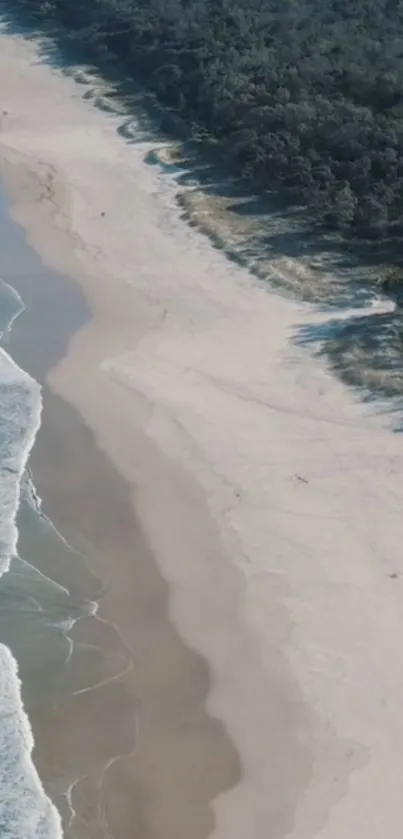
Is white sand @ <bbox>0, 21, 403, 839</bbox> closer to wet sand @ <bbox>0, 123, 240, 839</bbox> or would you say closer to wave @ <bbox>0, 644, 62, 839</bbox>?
wet sand @ <bbox>0, 123, 240, 839</bbox>

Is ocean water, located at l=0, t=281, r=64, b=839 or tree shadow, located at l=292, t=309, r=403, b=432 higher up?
tree shadow, located at l=292, t=309, r=403, b=432

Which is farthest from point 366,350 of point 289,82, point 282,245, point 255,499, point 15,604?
point 289,82

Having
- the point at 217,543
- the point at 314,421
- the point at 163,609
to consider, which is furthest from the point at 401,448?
the point at 163,609

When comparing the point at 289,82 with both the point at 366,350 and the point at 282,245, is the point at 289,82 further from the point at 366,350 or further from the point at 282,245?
the point at 366,350

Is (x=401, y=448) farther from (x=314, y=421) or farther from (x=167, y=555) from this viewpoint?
(x=167, y=555)

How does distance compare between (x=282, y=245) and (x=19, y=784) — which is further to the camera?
(x=282, y=245)

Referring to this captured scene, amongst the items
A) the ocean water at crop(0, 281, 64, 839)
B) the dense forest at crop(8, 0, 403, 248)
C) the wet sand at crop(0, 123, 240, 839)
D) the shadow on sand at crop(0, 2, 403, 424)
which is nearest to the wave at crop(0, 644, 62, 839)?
the ocean water at crop(0, 281, 64, 839)
